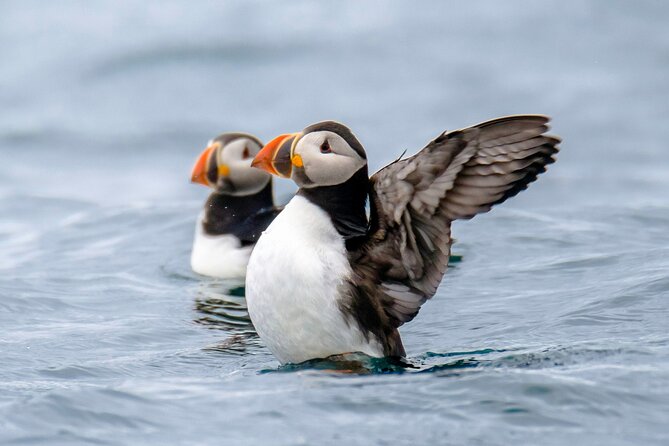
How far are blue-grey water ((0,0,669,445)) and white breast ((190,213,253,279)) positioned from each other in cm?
15

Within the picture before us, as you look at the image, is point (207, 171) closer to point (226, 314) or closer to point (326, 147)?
point (226, 314)

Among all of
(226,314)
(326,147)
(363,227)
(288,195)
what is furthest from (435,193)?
(288,195)

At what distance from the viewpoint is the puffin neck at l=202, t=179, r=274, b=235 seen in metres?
9.13

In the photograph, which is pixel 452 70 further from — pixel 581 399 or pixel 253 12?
pixel 581 399

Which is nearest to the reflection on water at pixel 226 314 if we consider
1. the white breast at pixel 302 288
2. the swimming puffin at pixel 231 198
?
the swimming puffin at pixel 231 198

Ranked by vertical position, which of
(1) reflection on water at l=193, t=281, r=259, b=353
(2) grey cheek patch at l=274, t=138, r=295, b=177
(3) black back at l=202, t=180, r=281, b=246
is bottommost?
(1) reflection on water at l=193, t=281, r=259, b=353

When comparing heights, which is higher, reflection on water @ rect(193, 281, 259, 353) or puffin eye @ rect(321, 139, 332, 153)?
puffin eye @ rect(321, 139, 332, 153)

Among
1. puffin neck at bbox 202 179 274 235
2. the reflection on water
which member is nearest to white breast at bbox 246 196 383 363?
the reflection on water

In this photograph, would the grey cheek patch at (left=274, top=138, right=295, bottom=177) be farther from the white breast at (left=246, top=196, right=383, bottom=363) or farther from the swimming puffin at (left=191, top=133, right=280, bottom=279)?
the swimming puffin at (left=191, top=133, right=280, bottom=279)

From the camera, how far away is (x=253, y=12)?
17203 millimetres

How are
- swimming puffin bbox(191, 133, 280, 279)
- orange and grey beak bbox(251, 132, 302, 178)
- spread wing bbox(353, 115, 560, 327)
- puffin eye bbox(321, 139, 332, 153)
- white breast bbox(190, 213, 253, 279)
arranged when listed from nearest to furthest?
spread wing bbox(353, 115, 560, 327) < puffin eye bbox(321, 139, 332, 153) < orange and grey beak bbox(251, 132, 302, 178) < white breast bbox(190, 213, 253, 279) < swimming puffin bbox(191, 133, 280, 279)

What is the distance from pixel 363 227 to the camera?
578 cm

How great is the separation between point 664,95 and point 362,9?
4.59m

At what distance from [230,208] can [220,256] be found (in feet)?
1.98
